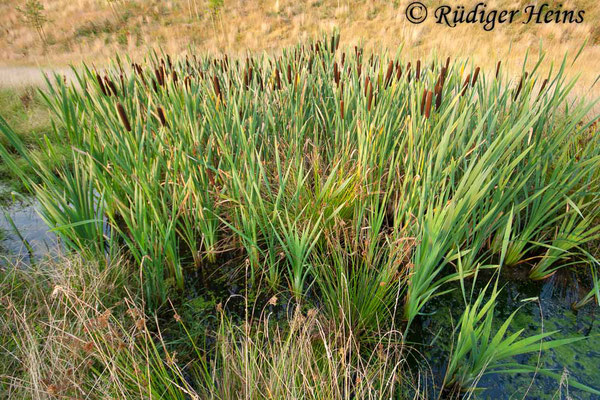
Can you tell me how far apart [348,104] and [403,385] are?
1218mm

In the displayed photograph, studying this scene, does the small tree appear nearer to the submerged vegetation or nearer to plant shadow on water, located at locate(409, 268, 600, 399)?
the submerged vegetation

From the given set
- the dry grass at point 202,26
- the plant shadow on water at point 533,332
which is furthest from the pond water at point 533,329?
the dry grass at point 202,26

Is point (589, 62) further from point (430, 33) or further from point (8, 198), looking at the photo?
point (8, 198)

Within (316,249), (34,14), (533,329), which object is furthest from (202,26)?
(533,329)

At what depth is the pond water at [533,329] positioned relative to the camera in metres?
0.98

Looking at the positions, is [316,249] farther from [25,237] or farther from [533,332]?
[25,237]

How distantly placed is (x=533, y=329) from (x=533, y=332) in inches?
1.0

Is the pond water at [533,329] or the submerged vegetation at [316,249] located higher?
the submerged vegetation at [316,249]

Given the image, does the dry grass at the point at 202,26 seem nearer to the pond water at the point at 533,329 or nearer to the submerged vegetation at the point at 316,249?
the submerged vegetation at the point at 316,249

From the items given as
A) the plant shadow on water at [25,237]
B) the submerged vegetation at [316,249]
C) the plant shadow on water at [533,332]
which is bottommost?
the plant shadow on water at [533,332]

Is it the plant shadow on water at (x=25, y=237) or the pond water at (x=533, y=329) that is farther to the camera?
the plant shadow on water at (x=25, y=237)

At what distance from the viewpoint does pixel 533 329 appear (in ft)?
3.83

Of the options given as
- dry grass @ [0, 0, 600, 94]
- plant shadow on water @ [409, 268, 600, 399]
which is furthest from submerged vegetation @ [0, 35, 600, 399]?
dry grass @ [0, 0, 600, 94]

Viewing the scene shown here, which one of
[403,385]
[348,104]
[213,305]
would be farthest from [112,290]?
[348,104]
